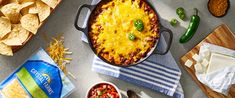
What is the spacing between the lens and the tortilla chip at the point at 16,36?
10.2ft

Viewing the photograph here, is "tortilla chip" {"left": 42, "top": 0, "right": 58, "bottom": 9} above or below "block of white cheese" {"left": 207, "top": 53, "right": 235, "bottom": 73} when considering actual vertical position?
above

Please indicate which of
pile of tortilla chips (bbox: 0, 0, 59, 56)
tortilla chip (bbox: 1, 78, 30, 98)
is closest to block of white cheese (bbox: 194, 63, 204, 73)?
pile of tortilla chips (bbox: 0, 0, 59, 56)

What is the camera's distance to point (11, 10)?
3.10 m

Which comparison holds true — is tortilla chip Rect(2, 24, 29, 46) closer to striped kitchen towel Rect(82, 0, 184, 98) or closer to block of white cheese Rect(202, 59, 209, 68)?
striped kitchen towel Rect(82, 0, 184, 98)

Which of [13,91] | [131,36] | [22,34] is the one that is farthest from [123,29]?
[13,91]

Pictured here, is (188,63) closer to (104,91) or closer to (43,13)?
(104,91)

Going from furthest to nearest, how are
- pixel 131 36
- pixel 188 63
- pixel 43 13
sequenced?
pixel 188 63, pixel 43 13, pixel 131 36

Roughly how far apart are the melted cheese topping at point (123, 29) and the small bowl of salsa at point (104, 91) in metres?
0.20

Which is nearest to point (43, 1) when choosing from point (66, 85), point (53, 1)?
point (53, 1)

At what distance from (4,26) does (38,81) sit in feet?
1.20

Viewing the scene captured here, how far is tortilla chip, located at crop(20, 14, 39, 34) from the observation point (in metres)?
3.09

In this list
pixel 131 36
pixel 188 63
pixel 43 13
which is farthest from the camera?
pixel 188 63

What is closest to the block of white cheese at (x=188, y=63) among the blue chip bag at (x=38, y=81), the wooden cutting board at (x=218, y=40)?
the wooden cutting board at (x=218, y=40)

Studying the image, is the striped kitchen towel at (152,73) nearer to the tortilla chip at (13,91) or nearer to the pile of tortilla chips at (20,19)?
the pile of tortilla chips at (20,19)
